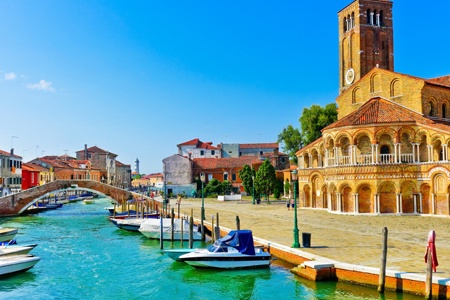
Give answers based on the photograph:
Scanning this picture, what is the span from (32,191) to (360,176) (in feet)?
118

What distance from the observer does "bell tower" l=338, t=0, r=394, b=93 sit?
4334 centimetres

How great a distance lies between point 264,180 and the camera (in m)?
48.2

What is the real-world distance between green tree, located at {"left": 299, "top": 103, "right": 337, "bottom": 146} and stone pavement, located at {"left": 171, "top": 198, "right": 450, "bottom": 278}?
65.6 feet

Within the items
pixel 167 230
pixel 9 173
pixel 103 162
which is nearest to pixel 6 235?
pixel 167 230

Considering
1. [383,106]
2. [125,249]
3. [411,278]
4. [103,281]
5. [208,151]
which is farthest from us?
[208,151]

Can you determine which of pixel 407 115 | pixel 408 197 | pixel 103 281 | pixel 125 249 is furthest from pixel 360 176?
pixel 103 281

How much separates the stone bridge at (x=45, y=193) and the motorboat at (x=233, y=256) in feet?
91.4

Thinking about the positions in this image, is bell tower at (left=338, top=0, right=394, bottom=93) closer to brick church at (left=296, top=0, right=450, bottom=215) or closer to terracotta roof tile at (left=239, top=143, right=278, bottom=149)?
brick church at (left=296, top=0, right=450, bottom=215)

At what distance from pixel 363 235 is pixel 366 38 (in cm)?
2877

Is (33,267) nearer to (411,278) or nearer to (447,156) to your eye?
(411,278)

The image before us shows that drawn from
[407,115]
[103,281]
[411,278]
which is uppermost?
[407,115]

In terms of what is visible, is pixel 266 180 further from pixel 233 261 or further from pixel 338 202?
pixel 233 261

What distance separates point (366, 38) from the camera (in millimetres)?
43719

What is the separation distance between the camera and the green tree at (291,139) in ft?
191
